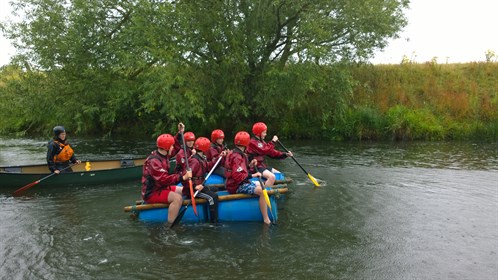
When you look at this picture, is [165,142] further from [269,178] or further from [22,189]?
[22,189]

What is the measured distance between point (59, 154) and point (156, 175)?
200 inches

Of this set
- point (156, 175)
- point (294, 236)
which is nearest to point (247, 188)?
point (294, 236)

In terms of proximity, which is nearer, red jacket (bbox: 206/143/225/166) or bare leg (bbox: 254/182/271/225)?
bare leg (bbox: 254/182/271/225)

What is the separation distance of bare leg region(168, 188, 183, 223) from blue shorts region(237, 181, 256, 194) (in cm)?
115

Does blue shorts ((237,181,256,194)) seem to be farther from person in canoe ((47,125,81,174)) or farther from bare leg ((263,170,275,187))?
person in canoe ((47,125,81,174))

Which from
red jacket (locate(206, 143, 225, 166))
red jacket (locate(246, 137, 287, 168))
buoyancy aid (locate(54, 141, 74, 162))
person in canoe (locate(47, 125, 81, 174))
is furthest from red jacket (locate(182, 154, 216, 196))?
buoyancy aid (locate(54, 141, 74, 162))

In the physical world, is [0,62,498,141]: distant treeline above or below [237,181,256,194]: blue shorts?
above

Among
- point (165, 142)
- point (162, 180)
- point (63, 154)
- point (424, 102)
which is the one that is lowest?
point (162, 180)

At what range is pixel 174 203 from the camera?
796cm

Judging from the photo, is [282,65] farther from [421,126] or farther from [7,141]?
[7,141]

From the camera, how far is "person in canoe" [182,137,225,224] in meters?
8.25

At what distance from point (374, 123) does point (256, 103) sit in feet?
19.2

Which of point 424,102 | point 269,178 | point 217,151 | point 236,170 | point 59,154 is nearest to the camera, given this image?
point 236,170

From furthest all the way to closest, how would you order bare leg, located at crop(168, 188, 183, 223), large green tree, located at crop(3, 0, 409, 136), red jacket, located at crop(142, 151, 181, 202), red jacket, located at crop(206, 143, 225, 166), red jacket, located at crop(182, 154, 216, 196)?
large green tree, located at crop(3, 0, 409, 136) < red jacket, located at crop(206, 143, 225, 166) < red jacket, located at crop(182, 154, 216, 196) < bare leg, located at crop(168, 188, 183, 223) < red jacket, located at crop(142, 151, 181, 202)
